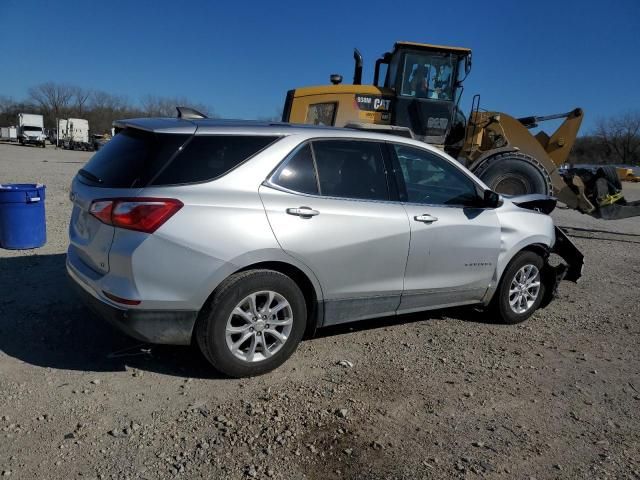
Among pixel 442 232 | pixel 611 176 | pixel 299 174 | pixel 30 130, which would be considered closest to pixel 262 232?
pixel 299 174

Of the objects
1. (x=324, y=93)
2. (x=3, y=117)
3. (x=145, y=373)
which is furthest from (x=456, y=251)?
(x=3, y=117)

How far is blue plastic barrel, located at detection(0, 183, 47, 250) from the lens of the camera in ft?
20.8

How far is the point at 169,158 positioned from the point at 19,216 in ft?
13.8

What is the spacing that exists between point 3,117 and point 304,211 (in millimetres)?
111593

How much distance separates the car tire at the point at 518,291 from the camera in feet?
15.9

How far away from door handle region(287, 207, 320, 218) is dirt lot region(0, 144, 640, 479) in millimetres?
1172

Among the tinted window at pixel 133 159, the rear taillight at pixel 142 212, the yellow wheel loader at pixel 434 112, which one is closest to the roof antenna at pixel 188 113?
the tinted window at pixel 133 159

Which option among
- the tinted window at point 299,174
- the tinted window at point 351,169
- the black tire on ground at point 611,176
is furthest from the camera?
the black tire on ground at point 611,176

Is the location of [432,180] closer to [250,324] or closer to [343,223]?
[343,223]

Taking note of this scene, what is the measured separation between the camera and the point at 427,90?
10406 millimetres

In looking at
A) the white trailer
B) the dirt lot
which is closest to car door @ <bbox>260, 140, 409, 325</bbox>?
the dirt lot

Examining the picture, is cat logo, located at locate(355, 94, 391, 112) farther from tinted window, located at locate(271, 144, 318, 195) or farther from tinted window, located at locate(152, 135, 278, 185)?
tinted window, located at locate(152, 135, 278, 185)

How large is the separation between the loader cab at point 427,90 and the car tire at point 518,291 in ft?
19.1

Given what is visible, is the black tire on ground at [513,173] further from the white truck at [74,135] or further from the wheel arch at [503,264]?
the white truck at [74,135]
